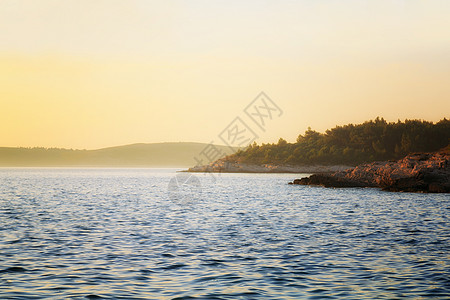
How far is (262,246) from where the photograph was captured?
22.1 m

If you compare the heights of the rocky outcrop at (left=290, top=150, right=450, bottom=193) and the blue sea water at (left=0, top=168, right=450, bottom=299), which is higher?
the rocky outcrop at (left=290, top=150, right=450, bottom=193)

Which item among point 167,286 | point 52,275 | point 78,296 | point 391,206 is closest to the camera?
→ point 78,296

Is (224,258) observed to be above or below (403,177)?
below

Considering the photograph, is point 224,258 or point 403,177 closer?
point 224,258

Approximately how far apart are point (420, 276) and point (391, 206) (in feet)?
98.7

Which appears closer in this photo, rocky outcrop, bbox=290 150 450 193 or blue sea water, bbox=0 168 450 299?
blue sea water, bbox=0 168 450 299

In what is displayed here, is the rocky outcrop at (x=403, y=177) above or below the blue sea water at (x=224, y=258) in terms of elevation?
above

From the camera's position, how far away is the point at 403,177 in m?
73.3

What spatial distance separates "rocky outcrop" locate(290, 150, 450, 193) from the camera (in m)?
67.8

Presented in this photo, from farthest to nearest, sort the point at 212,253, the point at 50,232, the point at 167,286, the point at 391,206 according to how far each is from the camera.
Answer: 1. the point at 391,206
2. the point at 50,232
3. the point at 212,253
4. the point at 167,286

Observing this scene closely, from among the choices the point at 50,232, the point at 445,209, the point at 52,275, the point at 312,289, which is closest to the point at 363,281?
the point at 312,289

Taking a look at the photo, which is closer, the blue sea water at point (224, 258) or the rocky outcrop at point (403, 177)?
the blue sea water at point (224, 258)

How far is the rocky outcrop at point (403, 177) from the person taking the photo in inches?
2667

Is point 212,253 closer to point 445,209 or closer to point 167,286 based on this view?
point 167,286
